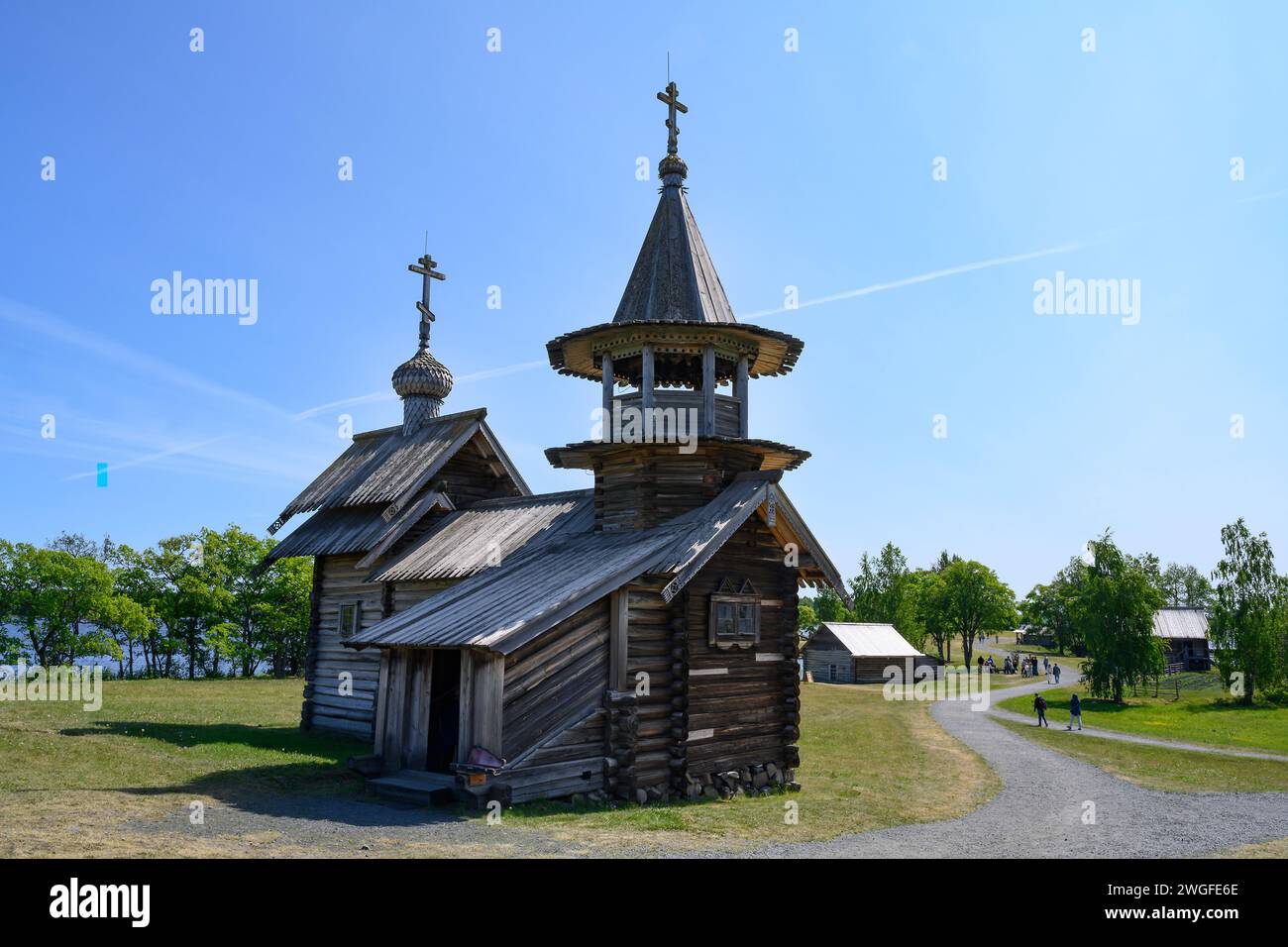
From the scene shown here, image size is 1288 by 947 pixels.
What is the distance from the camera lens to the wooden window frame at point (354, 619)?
26266 mm

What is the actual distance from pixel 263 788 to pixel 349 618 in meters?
10.7

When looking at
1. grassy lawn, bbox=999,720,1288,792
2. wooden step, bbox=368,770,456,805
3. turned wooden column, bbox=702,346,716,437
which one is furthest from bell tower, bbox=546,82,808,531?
grassy lawn, bbox=999,720,1288,792

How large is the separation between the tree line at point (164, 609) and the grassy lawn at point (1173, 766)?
42966mm

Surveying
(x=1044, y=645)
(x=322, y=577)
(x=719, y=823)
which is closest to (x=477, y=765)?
(x=719, y=823)

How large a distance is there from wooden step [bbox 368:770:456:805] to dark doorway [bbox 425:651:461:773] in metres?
2.71

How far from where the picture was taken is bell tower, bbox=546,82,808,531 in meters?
20.1

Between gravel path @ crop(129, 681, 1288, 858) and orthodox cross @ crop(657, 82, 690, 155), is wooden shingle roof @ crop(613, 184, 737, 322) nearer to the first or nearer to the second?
orthodox cross @ crop(657, 82, 690, 155)

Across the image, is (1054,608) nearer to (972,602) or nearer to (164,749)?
(972,602)

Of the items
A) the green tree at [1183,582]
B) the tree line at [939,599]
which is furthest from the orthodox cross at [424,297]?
the green tree at [1183,582]

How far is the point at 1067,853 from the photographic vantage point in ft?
40.3

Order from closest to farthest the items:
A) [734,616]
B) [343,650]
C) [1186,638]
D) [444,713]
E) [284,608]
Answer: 1. [734,616]
2. [444,713]
3. [343,650]
4. [284,608]
5. [1186,638]

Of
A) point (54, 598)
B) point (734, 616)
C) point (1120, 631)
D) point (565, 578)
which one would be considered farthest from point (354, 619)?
point (1120, 631)

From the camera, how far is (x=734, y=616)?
19422 millimetres

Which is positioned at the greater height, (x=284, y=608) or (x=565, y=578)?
(x=565, y=578)
